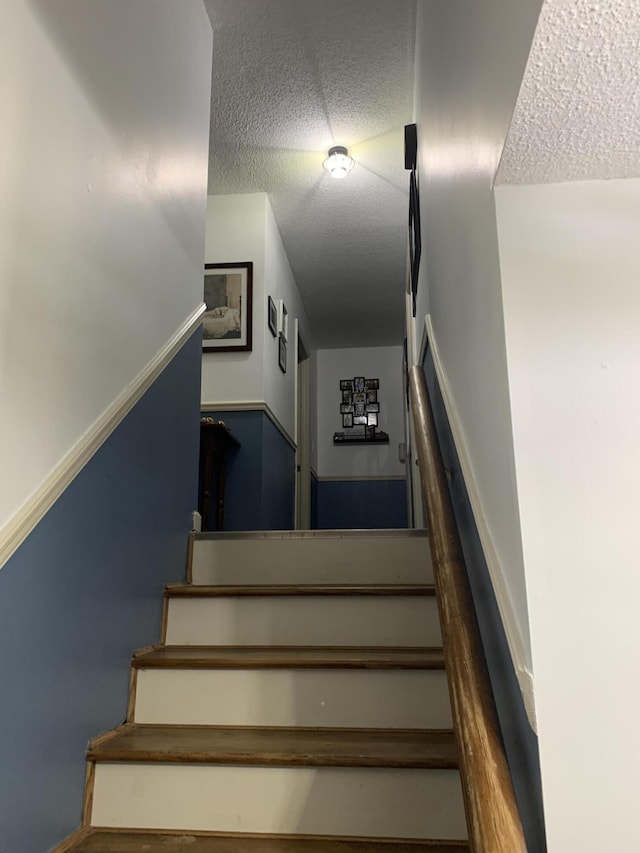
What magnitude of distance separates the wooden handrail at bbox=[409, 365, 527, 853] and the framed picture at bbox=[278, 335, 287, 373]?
3.24m

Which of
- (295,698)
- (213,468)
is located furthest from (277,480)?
(295,698)

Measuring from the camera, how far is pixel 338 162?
367cm

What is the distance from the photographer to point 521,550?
0.86m

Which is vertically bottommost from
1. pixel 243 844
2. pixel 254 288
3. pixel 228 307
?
pixel 243 844

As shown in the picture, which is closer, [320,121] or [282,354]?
[320,121]

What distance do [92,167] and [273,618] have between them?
139cm

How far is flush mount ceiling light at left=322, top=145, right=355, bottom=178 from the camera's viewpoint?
11.9ft

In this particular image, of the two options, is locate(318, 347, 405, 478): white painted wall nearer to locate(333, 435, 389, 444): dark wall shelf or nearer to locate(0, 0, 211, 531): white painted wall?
locate(333, 435, 389, 444): dark wall shelf

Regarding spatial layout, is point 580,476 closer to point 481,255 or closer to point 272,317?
point 481,255

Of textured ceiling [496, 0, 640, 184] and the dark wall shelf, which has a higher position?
the dark wall shelf

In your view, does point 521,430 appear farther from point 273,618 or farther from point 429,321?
point 429,321

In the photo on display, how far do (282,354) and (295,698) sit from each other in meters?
3.20

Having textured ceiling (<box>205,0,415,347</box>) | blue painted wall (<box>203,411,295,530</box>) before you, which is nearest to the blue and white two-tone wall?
textured ceiling (<box>205,0,415,347</box>)

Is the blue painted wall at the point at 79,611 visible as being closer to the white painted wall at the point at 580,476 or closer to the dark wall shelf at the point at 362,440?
the white painted wall at the point at 580,476
